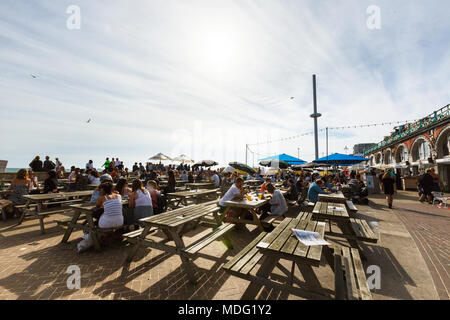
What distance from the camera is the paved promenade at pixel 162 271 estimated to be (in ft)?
8.05

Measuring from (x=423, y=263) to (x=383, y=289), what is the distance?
1.45 m

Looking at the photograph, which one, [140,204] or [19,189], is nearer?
[140,204]

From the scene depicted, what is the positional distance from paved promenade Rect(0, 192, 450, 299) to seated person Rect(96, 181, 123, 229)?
0.56m

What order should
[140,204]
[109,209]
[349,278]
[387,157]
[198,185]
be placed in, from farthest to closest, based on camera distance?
[387,157] < [198,185] < [140,204] < [109,209] < [349,278]

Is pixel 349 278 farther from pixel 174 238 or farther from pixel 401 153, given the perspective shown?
pixel 401 153

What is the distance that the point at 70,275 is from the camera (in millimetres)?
2830

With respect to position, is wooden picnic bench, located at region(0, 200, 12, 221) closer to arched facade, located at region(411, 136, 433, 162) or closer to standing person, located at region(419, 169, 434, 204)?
standing person, located at region(419, 169, 434, 204)

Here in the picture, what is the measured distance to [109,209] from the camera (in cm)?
357

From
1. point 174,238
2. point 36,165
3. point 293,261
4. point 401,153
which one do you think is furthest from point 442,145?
point 36,165

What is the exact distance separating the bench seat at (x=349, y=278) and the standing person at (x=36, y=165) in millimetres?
12952

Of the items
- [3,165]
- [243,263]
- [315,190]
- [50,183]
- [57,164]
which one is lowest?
[243,263]

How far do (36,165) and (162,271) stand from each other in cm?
1098

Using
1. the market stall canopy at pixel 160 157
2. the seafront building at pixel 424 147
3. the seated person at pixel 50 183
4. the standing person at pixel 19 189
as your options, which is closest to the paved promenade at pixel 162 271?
the standing person at pixel 19 189
